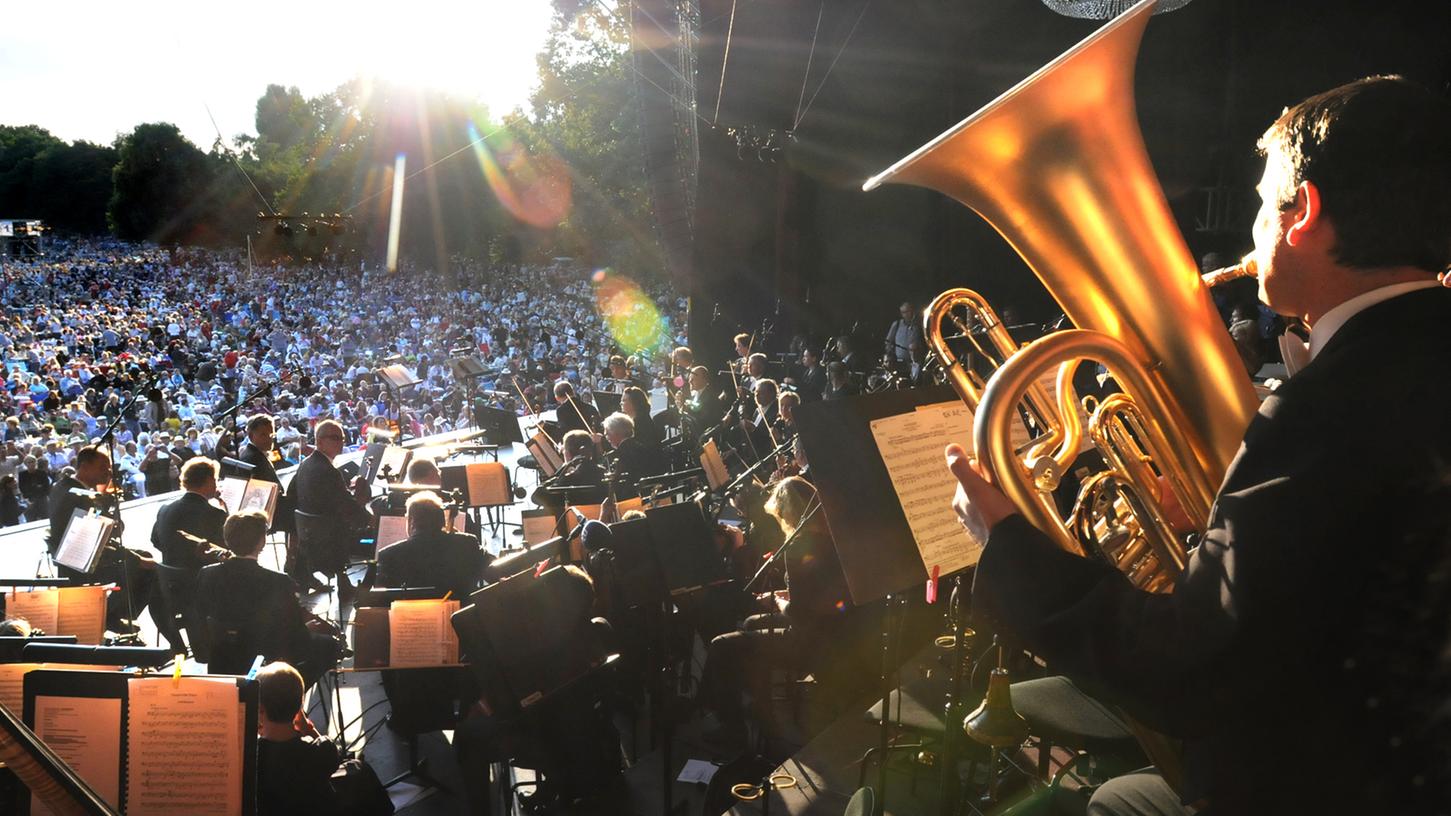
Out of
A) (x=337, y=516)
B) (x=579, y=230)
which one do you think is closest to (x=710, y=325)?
(x=337, y=516)

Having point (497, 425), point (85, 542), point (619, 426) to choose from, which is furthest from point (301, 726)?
point (497, 425)

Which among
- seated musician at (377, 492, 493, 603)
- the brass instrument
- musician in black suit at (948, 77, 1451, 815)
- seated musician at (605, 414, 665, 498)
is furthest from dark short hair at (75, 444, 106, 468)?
musician in black suit at (948, 77, 1451, 815)

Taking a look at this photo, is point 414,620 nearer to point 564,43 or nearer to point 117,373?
point 117,373

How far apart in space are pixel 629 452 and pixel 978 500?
22.4 feet

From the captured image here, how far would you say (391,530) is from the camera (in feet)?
19.6

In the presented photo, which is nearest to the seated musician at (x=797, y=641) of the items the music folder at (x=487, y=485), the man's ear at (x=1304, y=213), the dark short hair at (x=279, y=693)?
the dark short hair at (x=279, y=693)

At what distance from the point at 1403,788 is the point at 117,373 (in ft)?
86.1

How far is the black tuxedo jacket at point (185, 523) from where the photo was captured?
18.6ft

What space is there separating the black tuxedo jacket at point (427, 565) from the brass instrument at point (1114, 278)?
13.4 ft

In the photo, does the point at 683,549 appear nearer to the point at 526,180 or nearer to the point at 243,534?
the point at 243,534

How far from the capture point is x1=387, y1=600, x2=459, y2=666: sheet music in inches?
166

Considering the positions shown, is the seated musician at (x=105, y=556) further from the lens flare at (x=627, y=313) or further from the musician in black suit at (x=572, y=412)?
the lens flare at (x=627, y=313)

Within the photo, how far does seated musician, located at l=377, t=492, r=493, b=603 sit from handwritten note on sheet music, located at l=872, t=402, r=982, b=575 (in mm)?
3694

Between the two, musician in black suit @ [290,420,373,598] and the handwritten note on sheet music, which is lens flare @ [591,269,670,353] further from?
the handwritten note on sheet music
